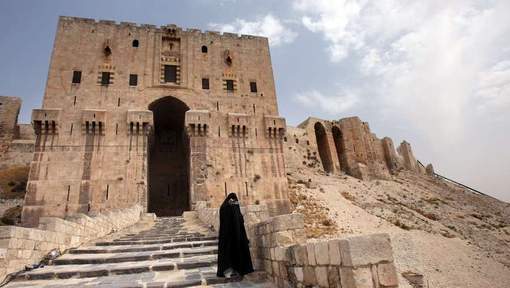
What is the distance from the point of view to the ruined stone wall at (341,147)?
29.7 m

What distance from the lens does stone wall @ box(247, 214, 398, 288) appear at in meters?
2.48

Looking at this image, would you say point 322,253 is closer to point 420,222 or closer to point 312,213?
point 312,213

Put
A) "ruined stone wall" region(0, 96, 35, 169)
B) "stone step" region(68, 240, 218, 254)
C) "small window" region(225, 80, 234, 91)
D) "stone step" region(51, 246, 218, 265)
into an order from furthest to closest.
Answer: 1. "ruined stone wall" region(0, 96, 35, 169)
2. "small window" region(225, 80, 234, 91)
3. "stone step" region(68, 240, 218, 254)
4. "stone step" region(51, 246, 218, 265)

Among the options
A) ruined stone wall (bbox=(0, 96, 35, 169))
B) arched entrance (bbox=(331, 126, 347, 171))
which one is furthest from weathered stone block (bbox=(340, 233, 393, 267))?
ruined stone wall (bbox=(0, 96, 35, 169))

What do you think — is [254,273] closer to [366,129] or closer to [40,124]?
[40,124]

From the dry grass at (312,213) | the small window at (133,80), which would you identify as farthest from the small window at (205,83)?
the dry grass at (312,213)

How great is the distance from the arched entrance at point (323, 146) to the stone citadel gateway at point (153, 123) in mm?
13155

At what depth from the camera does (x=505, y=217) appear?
2683 centimetres

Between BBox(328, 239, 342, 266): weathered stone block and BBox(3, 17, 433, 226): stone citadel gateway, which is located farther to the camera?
BBox(3, 17, 433, 226): stone citadel gateway

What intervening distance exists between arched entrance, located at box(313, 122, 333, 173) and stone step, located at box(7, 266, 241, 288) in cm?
2654

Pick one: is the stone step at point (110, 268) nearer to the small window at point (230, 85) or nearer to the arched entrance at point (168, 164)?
the arched entrance at point (168, 164)

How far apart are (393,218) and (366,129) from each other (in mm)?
15399

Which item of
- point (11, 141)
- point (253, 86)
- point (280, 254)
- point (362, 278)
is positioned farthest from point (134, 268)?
point (11, 141)

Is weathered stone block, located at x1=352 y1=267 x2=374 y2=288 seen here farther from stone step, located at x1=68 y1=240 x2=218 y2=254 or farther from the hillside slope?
the hillside slope
